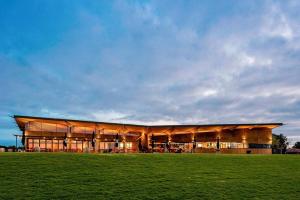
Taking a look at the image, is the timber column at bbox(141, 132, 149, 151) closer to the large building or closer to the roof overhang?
the large building

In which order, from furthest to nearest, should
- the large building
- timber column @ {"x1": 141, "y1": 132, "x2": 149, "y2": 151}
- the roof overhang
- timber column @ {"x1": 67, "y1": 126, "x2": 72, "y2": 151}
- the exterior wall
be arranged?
timber column @ {"x1": 141, "y1": 132, "x2": 149, "y2": 151}, timber column @ {"x1": 67, "y1": 126, "x2": 72, "y2": 151}, the exterior wall, the large building, the roof overhang

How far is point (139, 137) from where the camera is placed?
57.6 metres

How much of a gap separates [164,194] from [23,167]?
7.61 m

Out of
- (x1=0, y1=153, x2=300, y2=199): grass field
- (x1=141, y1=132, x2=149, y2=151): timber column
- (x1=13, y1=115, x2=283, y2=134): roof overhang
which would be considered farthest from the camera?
(x1=141, y1=132, x2=149, y2=151): timber column

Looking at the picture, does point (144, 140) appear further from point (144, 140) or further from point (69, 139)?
point (69, 139)

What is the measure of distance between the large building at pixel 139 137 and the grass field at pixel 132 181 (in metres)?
30.0

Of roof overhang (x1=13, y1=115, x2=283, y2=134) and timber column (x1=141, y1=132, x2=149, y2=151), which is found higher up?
roof overhang (x1=13, y1=115, x2=283, y2=134)

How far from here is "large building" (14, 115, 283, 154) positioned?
46.6m

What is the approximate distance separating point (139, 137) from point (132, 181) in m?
45.4

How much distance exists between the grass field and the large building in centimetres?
2996

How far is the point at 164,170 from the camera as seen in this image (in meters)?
15.5

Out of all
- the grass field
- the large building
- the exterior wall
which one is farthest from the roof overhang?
the grass field

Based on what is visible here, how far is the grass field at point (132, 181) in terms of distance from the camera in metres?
10.5

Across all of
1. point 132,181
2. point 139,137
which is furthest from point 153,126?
point 132,181
